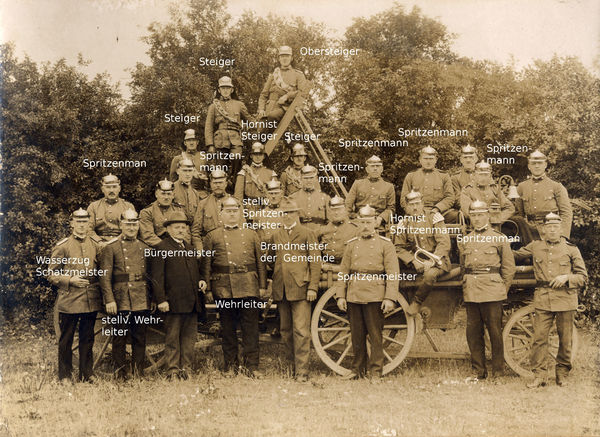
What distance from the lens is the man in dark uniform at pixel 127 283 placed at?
6.25 m

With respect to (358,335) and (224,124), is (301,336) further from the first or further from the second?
(224,124)

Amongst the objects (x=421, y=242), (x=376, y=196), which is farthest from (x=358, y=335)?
(x=376, y=196)

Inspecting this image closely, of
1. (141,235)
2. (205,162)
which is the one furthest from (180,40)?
(141,235)

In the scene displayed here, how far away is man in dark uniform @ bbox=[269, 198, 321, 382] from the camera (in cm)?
640

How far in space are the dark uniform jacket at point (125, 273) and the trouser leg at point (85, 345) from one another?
367 millimetres

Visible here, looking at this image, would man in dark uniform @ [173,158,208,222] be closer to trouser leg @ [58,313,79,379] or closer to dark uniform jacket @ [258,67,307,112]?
dark uniform jacket @ [258,67,307,112]

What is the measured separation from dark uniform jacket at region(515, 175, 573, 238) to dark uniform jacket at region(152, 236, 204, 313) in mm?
3811

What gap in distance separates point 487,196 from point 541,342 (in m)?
1.74

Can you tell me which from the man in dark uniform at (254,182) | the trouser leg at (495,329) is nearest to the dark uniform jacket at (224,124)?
the man in dark uniform at (254,182)

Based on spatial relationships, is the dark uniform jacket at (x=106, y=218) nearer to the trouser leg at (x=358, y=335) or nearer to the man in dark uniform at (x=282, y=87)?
the man in dark uniform at (x=282, y=87)

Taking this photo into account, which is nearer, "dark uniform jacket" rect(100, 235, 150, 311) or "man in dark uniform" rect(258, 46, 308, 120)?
"dark uniform jacket" rect(100, 235, 150, 311)

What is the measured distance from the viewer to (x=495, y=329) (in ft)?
20.2

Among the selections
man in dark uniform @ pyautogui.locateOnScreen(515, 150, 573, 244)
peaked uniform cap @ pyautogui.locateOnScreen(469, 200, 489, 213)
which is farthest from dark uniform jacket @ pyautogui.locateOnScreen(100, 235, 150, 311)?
man in dark uniform @ pyautogui.locateOnScreen(515, 150, 573, 244)

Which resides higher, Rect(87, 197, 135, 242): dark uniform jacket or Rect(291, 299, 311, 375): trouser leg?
Rect(87, 197, 135, 242): dark uniform jacket
